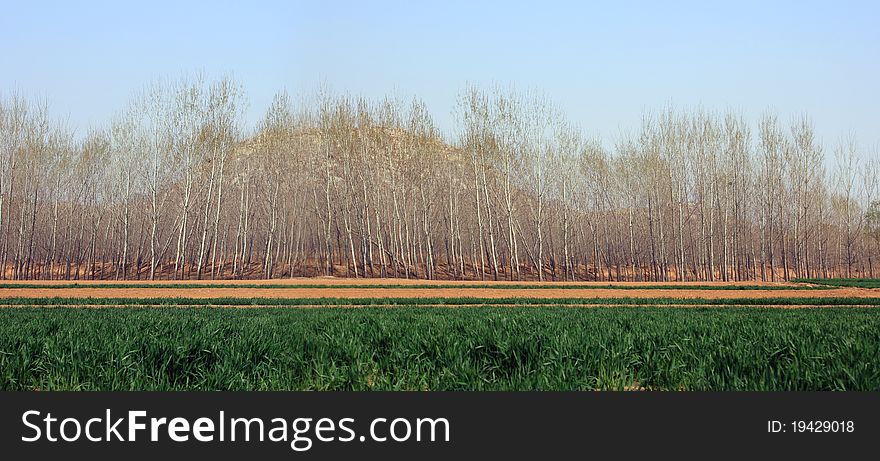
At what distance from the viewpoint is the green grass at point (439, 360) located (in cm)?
516

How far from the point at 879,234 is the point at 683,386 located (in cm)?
5404

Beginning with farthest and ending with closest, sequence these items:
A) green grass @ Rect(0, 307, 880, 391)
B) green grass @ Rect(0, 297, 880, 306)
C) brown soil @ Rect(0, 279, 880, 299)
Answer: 1. brown soil @ Rect(0, 279, 880, 299)
2. green grass @ Rect(0, 297, 880, 306)
3. green grass @ Rect(0, 307, 880, 391)

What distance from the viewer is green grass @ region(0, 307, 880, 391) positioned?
5.16 meters

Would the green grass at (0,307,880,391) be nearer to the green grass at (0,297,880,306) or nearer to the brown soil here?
the green grass at (0,297,880,306)

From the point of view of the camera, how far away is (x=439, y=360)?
5.95m

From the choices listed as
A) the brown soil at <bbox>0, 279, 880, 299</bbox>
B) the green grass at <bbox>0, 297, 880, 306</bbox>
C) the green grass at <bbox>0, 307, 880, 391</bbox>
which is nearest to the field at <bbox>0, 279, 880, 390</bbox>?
the green grass at <bbox>0, 307, 880, 391</bbox>

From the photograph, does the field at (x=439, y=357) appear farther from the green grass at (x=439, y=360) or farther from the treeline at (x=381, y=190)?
the treeline at (x=381, y=190)

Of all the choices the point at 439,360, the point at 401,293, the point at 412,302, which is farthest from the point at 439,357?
the point at 401,293

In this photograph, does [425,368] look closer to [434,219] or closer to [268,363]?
[268,363]

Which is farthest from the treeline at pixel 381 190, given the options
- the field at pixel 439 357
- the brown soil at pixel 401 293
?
the field at pixel 439 357

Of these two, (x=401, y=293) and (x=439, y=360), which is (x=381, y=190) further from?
(x=439, y=360)

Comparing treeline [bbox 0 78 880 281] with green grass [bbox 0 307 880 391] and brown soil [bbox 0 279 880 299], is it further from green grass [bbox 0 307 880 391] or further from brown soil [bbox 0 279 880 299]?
green grass [bbox 0 307 880 391]

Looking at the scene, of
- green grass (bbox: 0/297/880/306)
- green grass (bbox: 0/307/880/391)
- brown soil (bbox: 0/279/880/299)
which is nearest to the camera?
green grass (bbox: 0/307/880/391)

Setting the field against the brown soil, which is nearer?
the field
